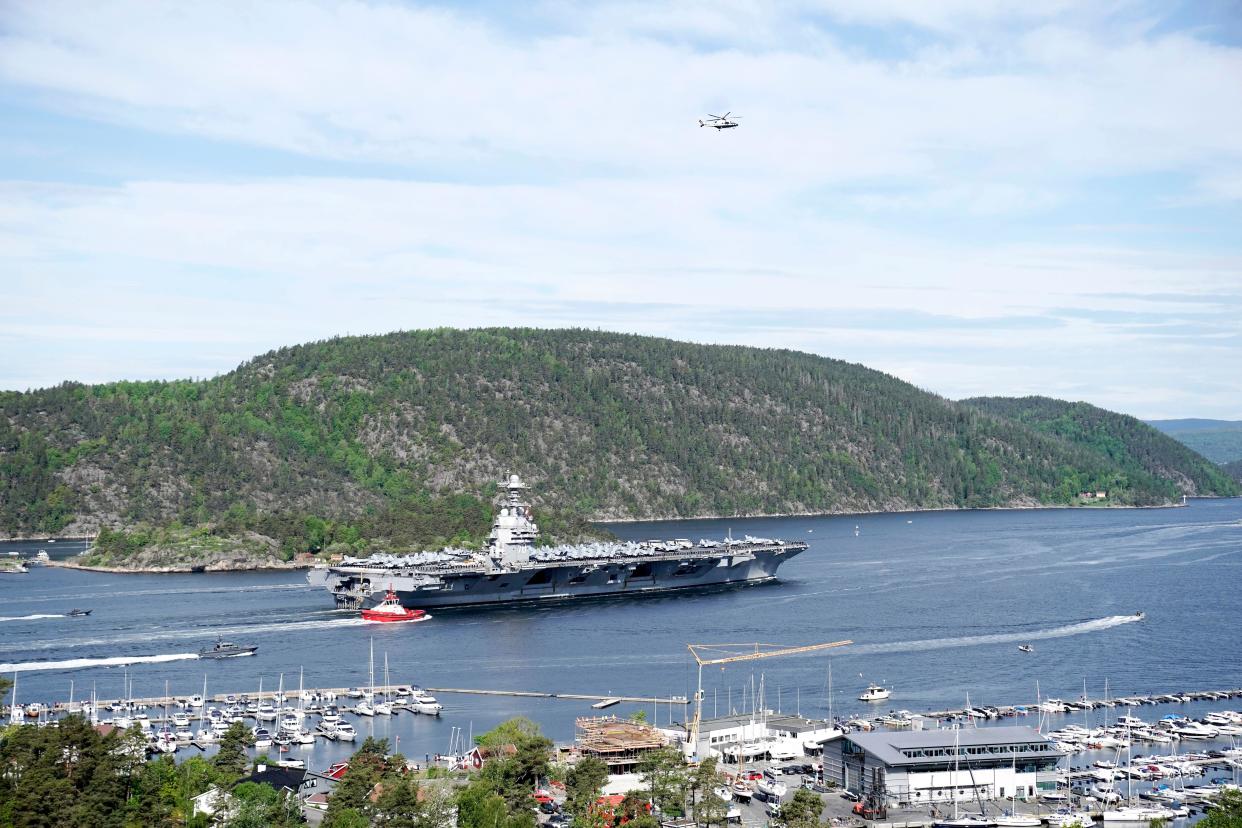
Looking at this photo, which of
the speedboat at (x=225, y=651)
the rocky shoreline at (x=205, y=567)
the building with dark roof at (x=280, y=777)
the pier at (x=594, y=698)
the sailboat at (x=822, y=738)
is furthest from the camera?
the rocky shoreline at (x=205, y=567)

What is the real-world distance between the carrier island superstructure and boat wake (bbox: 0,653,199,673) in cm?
2249

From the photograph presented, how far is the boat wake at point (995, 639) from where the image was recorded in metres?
91.5

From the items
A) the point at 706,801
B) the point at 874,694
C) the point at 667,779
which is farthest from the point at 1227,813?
the point at 874,694

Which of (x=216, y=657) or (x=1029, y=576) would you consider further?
(x=1029, y=576)

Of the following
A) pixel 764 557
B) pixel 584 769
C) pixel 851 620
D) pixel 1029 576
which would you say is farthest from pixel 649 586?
pixel 584 769

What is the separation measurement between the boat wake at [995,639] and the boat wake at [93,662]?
42.2 metres

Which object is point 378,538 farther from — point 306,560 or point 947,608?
point 947,608

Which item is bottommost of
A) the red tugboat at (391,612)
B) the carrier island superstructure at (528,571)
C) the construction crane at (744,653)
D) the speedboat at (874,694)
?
the speedboat at (874,694)

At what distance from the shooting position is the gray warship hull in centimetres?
11212

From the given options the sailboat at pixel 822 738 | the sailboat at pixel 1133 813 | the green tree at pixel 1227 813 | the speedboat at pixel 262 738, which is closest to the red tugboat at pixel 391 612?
the speedboat at pixel 262 738

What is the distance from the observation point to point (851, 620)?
4102 inches

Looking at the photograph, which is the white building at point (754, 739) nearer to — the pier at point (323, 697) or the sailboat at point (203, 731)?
the pier at point (323, 697)

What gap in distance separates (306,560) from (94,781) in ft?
367

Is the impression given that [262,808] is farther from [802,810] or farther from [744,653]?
[744,653]
